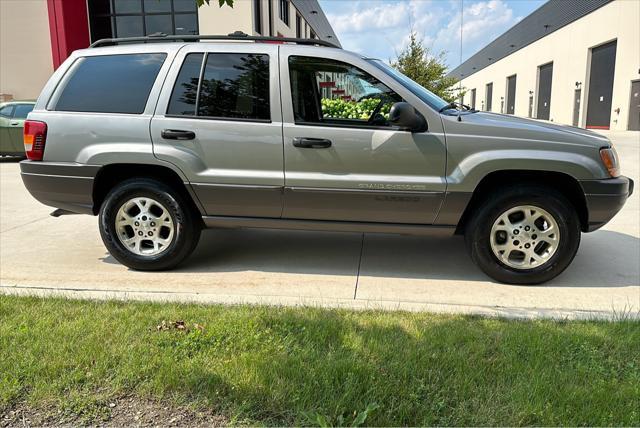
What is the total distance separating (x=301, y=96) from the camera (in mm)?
4441

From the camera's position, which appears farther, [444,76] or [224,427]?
[444,76]

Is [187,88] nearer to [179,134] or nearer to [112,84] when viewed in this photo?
[179,134]

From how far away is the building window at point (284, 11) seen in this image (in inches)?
1075

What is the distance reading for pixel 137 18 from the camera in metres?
21.0

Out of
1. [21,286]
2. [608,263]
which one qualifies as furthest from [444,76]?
[21,286]

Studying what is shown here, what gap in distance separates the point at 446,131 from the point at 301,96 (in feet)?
4.29

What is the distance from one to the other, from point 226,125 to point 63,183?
1.60m

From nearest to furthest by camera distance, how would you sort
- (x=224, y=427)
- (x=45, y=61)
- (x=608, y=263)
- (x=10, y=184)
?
(x=224, y=427) < (x=608, y=263) < (x=10, y=184) < (x=45, y=61)

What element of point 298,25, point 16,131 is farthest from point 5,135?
point 298,25

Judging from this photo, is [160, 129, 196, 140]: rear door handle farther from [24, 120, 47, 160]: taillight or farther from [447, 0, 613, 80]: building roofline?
[447, 0, 613, 80]: building roofline

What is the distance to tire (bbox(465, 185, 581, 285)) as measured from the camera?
13.5 ft

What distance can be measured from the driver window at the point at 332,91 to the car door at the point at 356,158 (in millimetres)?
11

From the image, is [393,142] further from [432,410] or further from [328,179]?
[432,410]

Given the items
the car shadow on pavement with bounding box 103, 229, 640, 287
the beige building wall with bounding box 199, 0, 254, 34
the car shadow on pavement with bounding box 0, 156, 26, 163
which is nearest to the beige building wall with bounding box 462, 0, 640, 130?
the beige building wall with bounding box 199, 0, 254, 34
